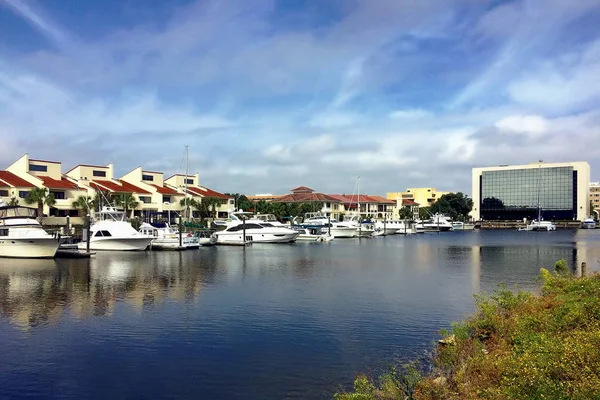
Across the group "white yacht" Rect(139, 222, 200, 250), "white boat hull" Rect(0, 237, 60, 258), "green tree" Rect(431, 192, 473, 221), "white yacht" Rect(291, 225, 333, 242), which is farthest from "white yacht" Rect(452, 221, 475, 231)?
"white boat hull" Rect(0, 237, 60, 258)

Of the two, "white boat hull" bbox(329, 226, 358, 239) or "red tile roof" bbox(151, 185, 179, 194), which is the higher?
"red tile roof" bbox(151, 185, 179, 194)

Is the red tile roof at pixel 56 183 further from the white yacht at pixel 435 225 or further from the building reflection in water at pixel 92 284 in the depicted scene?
the white yacht at pixel 435 225

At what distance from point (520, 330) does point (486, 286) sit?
23.5 metres

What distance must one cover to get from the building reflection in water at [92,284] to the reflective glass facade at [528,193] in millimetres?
160666

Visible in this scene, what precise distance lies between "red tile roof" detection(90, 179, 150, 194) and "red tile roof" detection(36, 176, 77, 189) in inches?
165

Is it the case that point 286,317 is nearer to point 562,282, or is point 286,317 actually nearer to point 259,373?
point 259,373

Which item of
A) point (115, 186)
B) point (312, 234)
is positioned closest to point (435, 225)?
point (312, 234)

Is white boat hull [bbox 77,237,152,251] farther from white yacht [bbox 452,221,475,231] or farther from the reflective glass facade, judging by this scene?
the reflective glass facade

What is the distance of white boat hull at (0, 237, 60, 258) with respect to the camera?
54.3m

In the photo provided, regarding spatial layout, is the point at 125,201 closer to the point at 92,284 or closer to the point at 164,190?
the point at 164,190

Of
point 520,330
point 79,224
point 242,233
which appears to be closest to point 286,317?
point 520,330

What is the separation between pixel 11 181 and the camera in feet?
267

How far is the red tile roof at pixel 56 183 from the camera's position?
278 feet

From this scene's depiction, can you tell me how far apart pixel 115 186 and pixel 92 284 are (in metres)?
60.3
